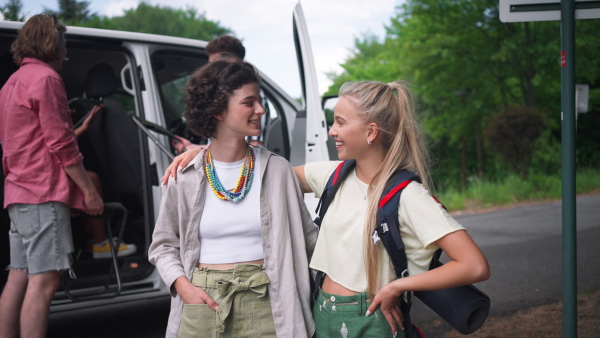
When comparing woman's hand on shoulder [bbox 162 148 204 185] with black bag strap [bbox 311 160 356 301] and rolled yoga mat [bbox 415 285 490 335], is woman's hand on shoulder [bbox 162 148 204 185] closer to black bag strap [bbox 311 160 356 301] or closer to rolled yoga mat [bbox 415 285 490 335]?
black bag strap [bbox 311 160 356 301]

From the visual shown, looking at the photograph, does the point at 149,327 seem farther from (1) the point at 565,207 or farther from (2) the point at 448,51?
(2) the point at 448,51

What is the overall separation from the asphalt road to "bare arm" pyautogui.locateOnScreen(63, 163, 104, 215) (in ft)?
4.46

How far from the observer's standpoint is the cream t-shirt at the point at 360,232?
2.09m

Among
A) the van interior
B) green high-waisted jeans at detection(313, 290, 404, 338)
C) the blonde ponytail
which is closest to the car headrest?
the van interior

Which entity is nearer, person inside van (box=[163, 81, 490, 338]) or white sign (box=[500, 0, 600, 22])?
person inside van (box=[163, 81, 490, 338])

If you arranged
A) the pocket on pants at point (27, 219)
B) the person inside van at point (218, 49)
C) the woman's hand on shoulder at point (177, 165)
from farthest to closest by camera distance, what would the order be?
the person inside van at point (218, 49), the pocket on pants at point (27, 219), the woman's hand on shoulder at point (177, 165)

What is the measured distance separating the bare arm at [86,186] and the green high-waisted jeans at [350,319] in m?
1.92

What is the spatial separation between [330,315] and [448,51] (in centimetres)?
1625

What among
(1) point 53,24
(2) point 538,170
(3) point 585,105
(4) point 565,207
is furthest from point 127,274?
(2) point 538,170

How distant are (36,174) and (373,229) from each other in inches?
85.3

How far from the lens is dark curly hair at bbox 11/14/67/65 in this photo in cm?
358

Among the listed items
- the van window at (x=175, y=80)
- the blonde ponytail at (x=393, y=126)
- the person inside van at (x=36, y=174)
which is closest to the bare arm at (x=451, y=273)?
the blonde ponytail at (x=393, y=126)

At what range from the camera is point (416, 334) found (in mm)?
2297

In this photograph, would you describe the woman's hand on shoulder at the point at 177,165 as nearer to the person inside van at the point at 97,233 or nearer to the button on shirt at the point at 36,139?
the button on shirt at the point at 36,139
